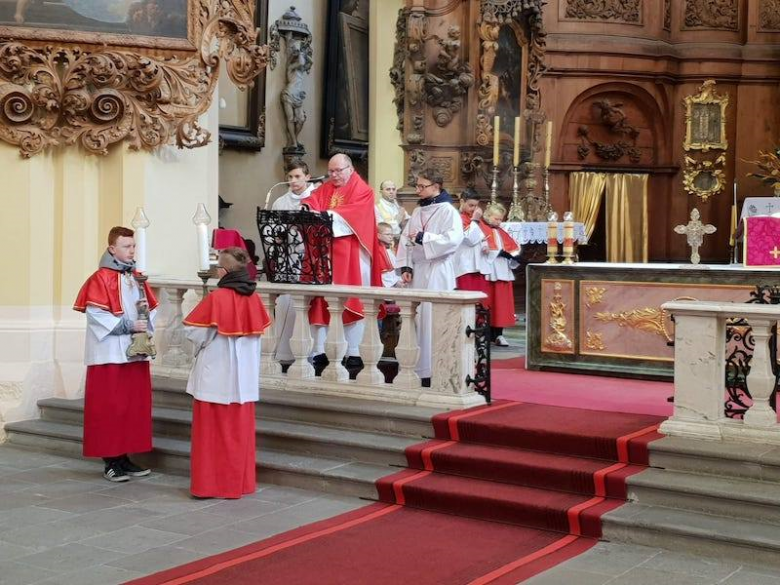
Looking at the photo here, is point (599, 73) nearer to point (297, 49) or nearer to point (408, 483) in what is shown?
point (297, 49)

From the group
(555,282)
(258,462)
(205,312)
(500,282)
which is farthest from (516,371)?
(205,312)

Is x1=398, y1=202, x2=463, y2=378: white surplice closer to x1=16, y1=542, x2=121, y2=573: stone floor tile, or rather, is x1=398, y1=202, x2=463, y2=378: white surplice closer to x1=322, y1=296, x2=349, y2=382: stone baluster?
x1=322, y1=296, x2=349, y2=382: stone baluster

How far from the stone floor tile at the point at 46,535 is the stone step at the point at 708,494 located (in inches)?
117

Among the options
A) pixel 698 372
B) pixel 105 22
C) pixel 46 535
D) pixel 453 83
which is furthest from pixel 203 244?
pixel 453 83

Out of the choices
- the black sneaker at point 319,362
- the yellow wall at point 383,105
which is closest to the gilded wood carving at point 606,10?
the yellow wall at point 383,105

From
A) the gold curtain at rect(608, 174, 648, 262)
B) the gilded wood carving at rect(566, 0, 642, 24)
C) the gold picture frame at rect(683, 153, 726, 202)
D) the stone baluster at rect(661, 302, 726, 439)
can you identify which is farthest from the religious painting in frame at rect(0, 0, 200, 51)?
the gold picture frame at rect(683, 153, 726, 202)

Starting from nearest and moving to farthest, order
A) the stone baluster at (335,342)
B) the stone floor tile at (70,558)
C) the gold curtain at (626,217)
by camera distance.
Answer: the stone floor tile at (70,558) → the stone baluster at (335,342) → the gold curtain at (626,217)

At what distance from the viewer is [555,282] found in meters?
9.77

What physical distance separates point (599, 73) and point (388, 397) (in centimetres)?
1166

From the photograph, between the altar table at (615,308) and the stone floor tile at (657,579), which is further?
the altar table at (615,308)

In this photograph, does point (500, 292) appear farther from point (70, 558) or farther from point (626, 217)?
point (626, 217)

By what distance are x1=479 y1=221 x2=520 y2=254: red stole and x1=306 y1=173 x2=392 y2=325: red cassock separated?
2.70m

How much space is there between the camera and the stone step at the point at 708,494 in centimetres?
586

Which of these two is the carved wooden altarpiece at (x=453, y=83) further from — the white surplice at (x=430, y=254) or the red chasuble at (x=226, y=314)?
the red chasuble at (x=226, y=314)
